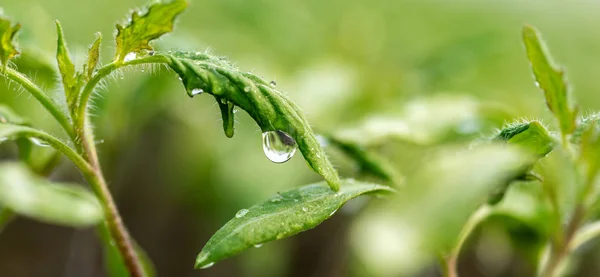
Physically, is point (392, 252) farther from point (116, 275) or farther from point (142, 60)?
point (116, 275)

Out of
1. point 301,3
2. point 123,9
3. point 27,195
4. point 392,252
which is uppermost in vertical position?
point 301,3

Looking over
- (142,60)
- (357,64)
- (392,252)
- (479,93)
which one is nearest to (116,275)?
(142,60)

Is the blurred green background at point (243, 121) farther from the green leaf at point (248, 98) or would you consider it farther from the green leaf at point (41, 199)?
the green leaf at point (248, 98)

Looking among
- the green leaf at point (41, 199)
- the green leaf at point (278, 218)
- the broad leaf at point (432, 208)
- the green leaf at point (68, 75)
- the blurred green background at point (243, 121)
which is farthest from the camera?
the blurred green background at point (243, 121)

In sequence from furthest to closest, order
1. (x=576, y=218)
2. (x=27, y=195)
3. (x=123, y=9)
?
1. (x=123, y=9)
2. (x=27, y=195)
3. (x=576, y=218)

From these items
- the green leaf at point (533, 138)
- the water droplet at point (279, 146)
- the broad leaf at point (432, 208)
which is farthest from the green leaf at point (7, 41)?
the green leaf at point (533, 138)

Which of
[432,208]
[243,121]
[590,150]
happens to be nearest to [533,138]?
[590,150]

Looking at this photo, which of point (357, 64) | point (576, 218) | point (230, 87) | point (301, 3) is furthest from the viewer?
point (301, 3)
